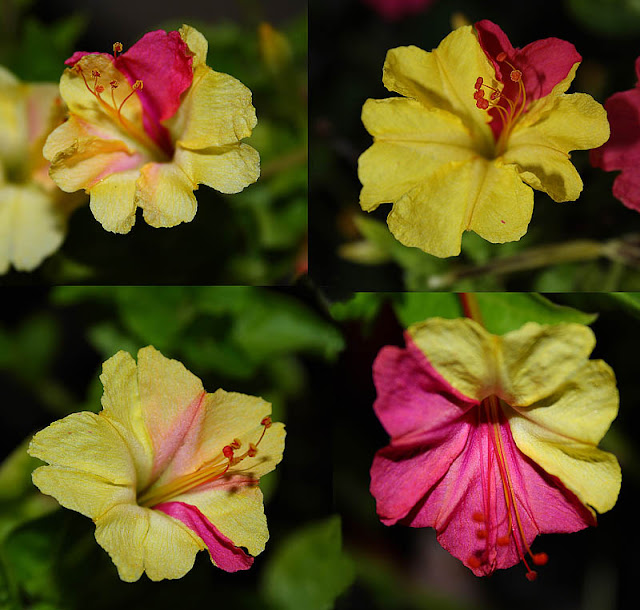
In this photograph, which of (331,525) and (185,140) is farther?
(331,525)

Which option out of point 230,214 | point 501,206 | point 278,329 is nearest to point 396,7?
point 230,214

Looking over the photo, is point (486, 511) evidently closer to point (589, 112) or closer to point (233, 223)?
point (589, 112)

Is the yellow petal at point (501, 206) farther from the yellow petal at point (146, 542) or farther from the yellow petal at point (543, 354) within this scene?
the yellow petal at point (146, 542)

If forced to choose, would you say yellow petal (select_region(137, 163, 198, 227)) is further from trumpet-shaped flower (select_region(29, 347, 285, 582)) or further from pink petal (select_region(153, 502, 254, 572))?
pink petal (select_region(153, 502, 254, 572))

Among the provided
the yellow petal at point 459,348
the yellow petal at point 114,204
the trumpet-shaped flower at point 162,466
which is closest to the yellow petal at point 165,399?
the trumpet-shaped flower at point 162,466

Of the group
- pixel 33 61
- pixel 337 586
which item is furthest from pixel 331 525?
pixel 33 61

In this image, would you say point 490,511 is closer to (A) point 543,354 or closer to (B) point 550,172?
(A) point 543,354

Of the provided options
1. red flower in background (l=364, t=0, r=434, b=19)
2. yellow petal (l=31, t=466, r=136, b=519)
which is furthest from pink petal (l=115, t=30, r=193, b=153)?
red flower in background (l=364, t=0, r=434, b=19)
